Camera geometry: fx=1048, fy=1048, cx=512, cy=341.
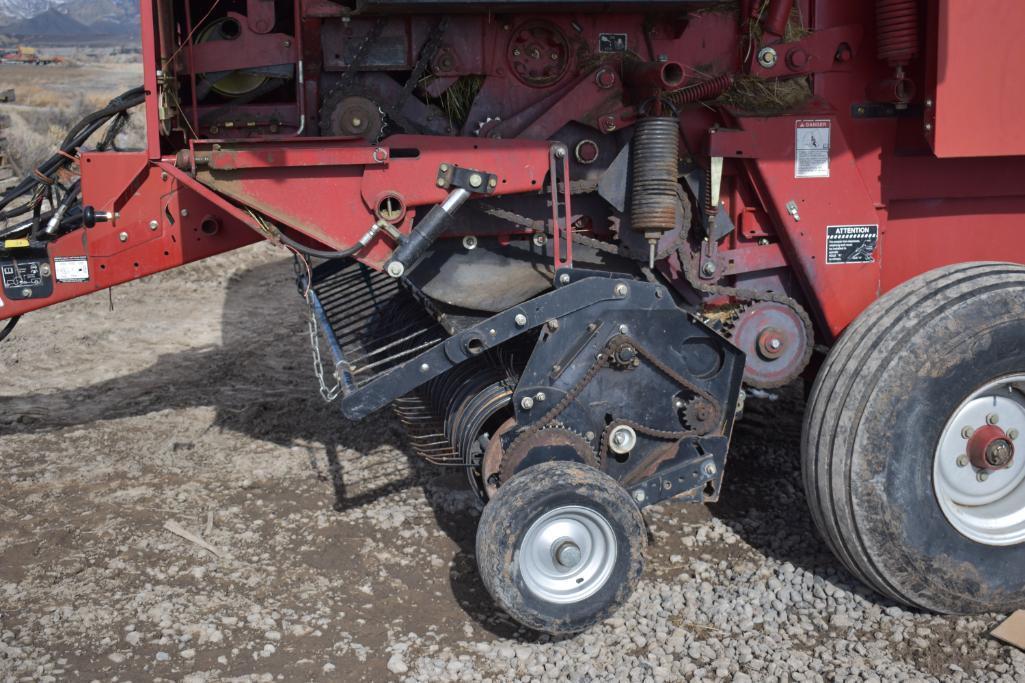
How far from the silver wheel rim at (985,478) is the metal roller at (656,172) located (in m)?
1.30

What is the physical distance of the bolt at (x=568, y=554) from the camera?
11.8 feet

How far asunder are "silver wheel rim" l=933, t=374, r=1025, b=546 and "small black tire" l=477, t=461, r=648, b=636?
3.92 ft

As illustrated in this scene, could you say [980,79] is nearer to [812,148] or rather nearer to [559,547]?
[812,148]

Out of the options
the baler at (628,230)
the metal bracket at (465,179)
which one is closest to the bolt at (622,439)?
the baler at (628,230)

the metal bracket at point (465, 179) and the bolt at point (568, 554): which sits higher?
the metal bracket at point (465, 179)

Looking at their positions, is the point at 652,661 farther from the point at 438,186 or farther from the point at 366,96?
the point at 366,96

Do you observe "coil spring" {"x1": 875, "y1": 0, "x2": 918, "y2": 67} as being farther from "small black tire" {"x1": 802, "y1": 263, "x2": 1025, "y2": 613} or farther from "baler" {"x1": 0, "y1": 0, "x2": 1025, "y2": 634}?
"small black tire" {"x1": 802, "y1": 263, "x2": 1025, "y2": 613}

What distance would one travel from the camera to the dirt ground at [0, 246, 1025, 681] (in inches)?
143

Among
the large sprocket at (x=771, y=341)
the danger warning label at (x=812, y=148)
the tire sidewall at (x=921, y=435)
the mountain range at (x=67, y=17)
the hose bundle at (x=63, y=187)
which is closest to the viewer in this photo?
the tire sidewall at (x=921, y=435)

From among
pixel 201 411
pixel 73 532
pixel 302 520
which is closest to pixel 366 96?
pixel 302 520

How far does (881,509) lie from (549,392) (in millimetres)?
1235

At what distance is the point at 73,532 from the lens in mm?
4535

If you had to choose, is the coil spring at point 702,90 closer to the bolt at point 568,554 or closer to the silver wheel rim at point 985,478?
the silver wheel rim at point 985,478

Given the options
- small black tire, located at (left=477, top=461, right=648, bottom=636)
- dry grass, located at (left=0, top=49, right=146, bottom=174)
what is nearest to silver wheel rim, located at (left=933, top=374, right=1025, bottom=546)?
small black tire, located at (left=477, top=461, right=648, bottom=636)
